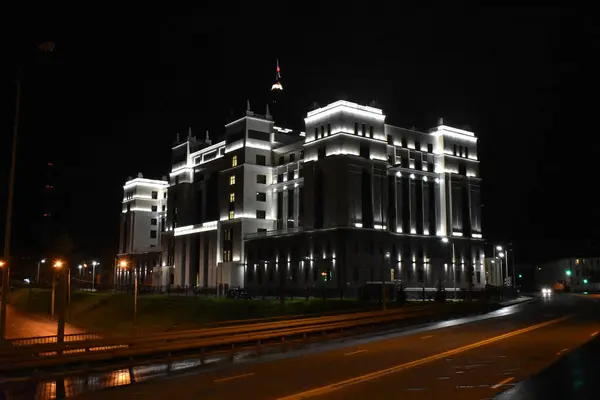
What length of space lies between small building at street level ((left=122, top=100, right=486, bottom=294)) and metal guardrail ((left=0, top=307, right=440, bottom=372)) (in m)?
40.2

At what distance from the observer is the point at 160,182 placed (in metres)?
150

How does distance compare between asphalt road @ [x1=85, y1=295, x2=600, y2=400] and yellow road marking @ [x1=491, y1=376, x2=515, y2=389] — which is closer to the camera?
asphalt road @ [x1=85, y1=295, x2=600, y2=400]

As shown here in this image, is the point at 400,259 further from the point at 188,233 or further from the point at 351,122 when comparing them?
the point at 188,233

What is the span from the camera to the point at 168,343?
24.5 meters

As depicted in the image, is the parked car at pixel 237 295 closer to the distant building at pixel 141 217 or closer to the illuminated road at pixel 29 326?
the illuminated road at pixel 29 326

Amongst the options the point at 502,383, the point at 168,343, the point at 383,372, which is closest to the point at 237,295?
the point at 168,343

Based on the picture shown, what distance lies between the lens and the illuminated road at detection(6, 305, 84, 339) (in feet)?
168

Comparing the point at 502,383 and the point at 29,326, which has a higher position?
the point at 502,383

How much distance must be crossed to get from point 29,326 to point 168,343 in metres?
39.9

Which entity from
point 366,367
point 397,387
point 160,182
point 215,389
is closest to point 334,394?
point 397,387

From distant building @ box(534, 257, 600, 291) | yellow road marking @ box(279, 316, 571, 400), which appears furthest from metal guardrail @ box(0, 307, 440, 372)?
distant building @ box(534, 257, 600, 291)

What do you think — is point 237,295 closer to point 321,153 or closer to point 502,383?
point 321,153

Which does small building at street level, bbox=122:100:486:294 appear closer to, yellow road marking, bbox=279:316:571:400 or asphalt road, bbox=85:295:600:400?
asphalt road, bbox=85:295:600:400

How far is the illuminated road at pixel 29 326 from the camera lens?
51.2 metres
